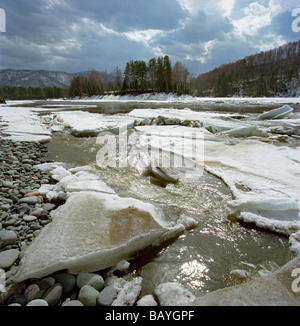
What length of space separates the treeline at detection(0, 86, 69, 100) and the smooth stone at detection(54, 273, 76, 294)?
90180mm

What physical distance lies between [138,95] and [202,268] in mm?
53399

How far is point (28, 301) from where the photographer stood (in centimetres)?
129

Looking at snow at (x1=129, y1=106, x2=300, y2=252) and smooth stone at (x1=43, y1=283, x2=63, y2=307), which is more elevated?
snow at (x1=129, y1=106, x2=300, y2=252)

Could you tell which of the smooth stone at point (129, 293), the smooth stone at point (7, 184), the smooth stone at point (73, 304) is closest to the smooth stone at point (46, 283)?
the smooth stone at point (73, 304)

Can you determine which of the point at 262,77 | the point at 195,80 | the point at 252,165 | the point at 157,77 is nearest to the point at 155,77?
the point at 157,77

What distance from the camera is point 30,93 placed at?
88.1 metres

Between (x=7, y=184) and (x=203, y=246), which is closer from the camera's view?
(x=203, y=246)

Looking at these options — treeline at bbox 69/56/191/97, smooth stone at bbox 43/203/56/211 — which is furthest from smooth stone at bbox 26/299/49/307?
treeline at bbox 69/56/191/97

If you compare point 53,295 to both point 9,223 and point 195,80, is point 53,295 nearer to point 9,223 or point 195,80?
point 9,223

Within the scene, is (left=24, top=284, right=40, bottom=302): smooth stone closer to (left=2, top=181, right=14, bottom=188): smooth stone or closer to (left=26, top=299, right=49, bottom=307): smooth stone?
(left=26, top=299, right=49, bottom=307): smooth stone

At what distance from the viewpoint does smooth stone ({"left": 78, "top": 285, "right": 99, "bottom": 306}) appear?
1315mm

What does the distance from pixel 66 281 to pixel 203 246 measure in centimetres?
134

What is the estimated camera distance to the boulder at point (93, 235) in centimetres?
152
